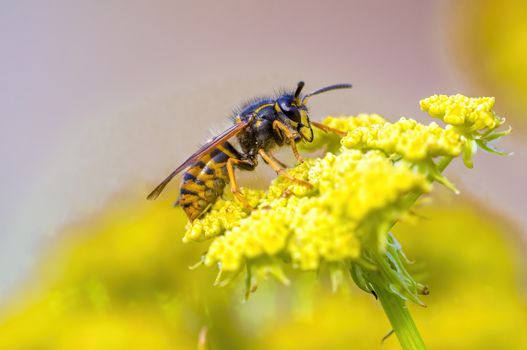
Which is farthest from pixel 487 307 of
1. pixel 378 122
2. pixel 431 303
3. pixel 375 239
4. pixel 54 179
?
pixel 54 179

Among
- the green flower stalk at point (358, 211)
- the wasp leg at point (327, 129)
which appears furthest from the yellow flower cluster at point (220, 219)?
the wasp leg at point (327, 129)

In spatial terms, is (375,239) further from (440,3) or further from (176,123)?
(440,3)

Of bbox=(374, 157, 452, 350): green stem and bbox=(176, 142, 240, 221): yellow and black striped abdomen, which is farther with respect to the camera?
bbox=(176, 142, 240, 221): yellow and black striped abdomen

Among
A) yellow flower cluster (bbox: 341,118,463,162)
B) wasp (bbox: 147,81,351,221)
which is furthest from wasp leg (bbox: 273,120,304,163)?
yellow flower cluster (bbox: 341,118,463,162)

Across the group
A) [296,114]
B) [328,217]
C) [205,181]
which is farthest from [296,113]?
[328,217]

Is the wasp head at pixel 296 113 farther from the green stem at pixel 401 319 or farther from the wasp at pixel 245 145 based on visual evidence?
the green stem at pixel 401 319

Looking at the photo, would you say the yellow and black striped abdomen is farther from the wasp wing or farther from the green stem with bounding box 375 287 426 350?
the green stem with bounding box 375 287 426 350
